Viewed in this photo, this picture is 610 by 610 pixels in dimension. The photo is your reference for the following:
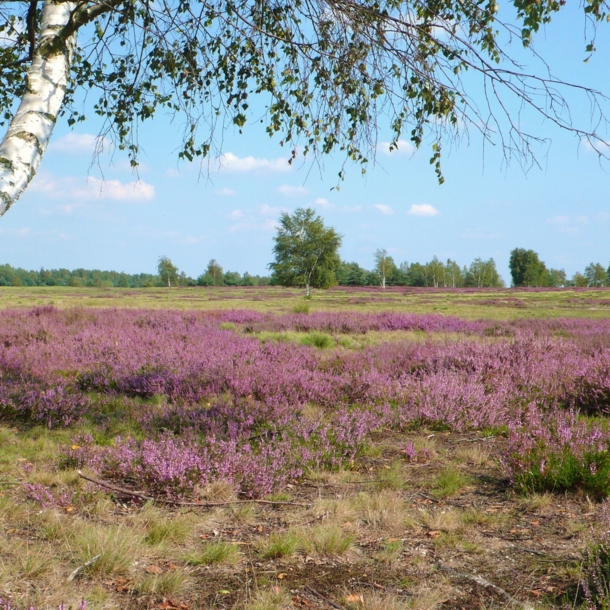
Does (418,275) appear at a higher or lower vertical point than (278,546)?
higher

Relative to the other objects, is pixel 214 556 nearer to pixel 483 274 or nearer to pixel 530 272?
pixel 530 272

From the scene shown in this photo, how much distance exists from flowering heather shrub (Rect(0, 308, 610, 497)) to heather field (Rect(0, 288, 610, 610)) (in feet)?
0.10

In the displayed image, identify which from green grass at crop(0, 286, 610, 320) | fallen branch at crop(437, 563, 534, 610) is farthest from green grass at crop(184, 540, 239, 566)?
green grass at crop(0, 286, 610, 320)

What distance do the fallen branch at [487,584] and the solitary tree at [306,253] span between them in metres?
55.6

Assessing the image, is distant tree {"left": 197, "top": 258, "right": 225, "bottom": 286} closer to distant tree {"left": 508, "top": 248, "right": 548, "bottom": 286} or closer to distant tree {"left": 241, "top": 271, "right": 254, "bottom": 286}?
distant tree {"left": 241, "top": 271, "right": 254, "bottom": 286}

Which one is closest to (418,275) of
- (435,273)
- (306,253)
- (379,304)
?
(435,273)

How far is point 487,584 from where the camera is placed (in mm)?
2600

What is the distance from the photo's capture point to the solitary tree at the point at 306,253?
58938 mm

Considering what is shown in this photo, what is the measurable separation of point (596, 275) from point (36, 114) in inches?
5689

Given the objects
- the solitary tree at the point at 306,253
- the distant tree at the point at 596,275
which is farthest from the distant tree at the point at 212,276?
the distant tree at the point at 596,275

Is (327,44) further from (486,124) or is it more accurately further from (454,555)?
(454,555)

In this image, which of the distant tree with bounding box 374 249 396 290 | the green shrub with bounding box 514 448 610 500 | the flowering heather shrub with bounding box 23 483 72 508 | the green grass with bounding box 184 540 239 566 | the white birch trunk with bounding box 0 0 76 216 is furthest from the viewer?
the distant tree with bounding box 374 249 396 290

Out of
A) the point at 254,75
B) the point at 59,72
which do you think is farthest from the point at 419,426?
the point at 59,72

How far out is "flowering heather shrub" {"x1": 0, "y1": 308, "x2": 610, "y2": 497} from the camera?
13.4 ft
